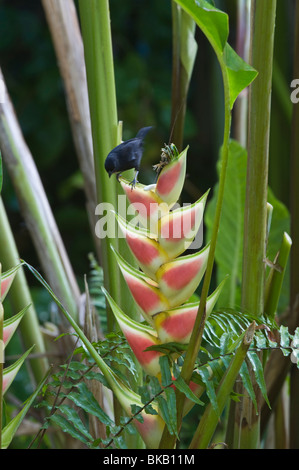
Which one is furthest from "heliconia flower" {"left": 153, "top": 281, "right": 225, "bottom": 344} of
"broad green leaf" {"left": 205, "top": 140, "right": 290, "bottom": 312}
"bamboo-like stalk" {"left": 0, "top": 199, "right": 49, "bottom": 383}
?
"broad green leaf" {"left": 205, "top": 140, "right": 290, "bottom": 312}

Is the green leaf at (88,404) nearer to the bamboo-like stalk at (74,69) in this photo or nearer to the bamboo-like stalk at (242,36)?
the bamboo-like stalk at (74,69)

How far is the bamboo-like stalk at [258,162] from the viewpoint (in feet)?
0.78

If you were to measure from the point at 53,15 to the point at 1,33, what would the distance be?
0.80 metres

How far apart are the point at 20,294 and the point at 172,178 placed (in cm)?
18

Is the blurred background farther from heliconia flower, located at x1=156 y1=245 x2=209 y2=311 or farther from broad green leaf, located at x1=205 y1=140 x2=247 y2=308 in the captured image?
heliconia flower, located at x1=156 y1=245 x2=209 y2=311

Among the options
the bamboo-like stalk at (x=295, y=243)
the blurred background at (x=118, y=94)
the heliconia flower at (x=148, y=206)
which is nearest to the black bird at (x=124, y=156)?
the heliconia flower at (x=148, y=206)

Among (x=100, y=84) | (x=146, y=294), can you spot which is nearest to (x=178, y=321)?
(x=146, y=294)

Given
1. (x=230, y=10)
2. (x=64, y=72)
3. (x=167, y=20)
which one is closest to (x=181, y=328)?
(x=64, y=72)

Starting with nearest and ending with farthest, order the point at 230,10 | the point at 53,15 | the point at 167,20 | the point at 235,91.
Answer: the point at 235,91 < the point at 53,15 < the point at 230,10 < the point at 167,20

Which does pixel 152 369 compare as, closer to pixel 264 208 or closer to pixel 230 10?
pixel 264 208

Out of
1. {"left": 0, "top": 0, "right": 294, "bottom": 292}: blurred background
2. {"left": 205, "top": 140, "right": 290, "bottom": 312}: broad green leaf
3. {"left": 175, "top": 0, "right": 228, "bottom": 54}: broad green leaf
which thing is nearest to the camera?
{"left": 175, "top": 0, "right": 228, "bottom": 54}: broad green leaf

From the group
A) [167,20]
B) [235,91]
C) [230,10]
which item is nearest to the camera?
[235,91]

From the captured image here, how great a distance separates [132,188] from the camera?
223mm

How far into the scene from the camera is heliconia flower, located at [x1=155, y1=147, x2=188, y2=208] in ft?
0.71
